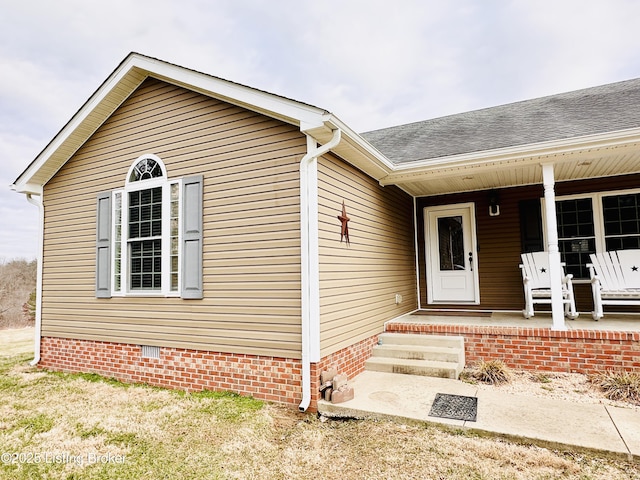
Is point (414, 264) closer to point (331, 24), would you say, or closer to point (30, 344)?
point (30, 344)

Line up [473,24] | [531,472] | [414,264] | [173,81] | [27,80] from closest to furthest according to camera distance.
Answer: [531,472] < [173,81] < [414,264] < [27,80] < [473,24]

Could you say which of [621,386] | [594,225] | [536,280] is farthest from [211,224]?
[594,225]

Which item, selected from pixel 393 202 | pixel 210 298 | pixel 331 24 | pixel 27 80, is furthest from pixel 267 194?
pixel 27 80

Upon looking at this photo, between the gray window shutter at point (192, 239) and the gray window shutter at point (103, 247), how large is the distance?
1.44 meters

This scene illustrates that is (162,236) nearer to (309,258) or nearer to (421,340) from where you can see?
(309,258)

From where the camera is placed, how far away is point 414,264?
7145 millimetres

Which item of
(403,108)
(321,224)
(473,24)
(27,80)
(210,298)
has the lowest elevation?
(210,298)

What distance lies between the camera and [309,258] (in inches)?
151

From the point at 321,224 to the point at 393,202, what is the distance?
2593mm

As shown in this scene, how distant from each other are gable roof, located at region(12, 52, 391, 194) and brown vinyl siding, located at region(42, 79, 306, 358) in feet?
0.45

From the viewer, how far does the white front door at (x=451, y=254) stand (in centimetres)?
685

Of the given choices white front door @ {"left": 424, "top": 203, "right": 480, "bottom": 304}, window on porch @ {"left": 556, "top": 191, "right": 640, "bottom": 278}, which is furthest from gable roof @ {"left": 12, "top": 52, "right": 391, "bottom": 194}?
window on porch @ {"left": 556, "top": 191, "right": 640, "bottom": 278}

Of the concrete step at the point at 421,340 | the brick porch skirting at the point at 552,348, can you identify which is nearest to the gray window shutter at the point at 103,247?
the concrete step at the point at 421,340

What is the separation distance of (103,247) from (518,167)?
5782mm
